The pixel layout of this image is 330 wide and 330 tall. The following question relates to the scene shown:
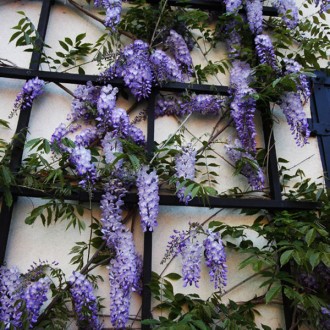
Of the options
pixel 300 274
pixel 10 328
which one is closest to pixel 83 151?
pixel 10 328

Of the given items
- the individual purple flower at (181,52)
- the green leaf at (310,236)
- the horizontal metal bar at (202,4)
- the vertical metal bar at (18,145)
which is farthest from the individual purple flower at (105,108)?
the green leaf at (310,236)

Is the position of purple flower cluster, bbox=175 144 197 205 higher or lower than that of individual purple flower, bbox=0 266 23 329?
higher

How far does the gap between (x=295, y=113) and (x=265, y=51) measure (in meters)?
0.34

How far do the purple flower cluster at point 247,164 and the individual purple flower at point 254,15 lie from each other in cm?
61

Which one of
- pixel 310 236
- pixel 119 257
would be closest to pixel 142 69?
pixel 119 257

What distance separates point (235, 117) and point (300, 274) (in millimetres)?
722

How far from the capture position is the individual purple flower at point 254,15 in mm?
1964

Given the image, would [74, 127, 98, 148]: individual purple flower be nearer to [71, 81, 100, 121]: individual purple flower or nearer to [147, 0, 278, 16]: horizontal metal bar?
[71, 81, 100, 121]: individual purple flower

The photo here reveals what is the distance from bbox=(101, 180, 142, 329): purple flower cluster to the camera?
139 centimetres

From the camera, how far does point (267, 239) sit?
165 cm

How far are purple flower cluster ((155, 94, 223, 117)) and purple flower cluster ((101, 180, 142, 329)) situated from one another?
0.49 m

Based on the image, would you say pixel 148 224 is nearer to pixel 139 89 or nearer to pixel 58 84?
pixel 139 89

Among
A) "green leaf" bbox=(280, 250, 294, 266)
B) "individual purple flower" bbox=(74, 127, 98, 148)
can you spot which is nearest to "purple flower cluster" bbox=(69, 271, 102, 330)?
"individual purple flower" bbox=(74, 127, 98, 148)

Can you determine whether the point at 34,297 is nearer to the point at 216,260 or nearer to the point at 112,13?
the point at 216,260
